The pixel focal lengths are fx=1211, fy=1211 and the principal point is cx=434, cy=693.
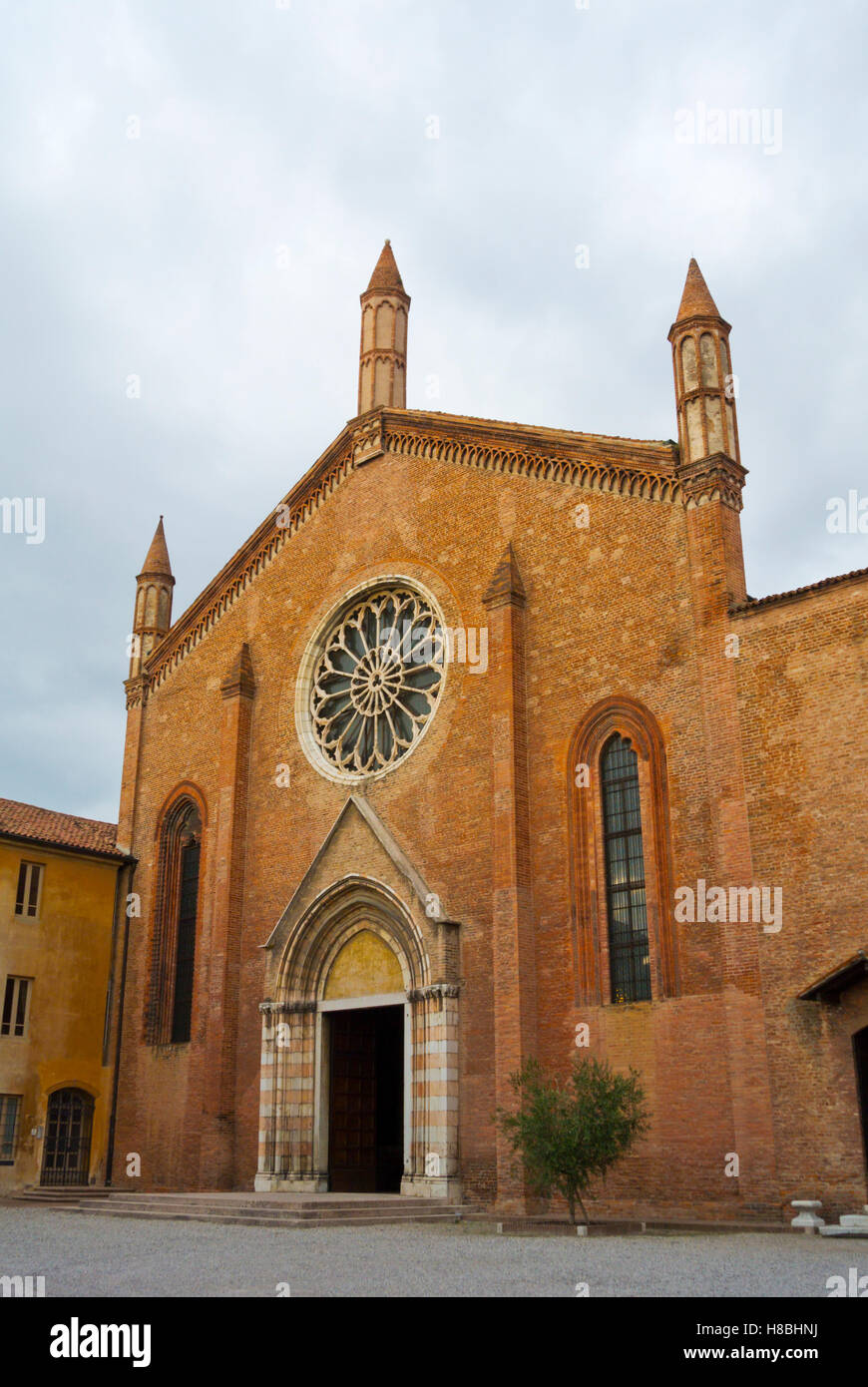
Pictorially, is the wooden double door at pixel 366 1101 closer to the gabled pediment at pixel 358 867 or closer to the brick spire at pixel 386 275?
the gabled pediment at pixel 358 867

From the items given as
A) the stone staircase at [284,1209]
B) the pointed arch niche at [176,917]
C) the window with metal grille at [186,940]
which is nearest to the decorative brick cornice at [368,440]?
the pointed arch niche at [176,917]

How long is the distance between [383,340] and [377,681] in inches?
341

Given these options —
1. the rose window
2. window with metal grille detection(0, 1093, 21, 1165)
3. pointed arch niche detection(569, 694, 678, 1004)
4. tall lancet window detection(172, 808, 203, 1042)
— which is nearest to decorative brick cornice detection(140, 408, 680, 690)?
the rose window

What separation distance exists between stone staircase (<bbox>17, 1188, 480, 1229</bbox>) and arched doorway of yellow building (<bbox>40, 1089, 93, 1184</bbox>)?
16.3 ft

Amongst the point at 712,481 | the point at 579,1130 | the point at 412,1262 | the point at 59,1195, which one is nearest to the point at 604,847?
the point at 579,1130

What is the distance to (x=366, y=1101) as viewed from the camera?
24922 millimetres

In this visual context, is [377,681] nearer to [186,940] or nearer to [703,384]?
[186,940]

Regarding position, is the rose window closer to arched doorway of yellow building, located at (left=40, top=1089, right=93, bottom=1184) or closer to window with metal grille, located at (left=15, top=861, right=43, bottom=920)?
window with metal grille, located at (left=15, top=861, right=43, bottom=920)

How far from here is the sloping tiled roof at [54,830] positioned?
28.2 m

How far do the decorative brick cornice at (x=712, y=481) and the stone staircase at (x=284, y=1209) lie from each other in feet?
40.4

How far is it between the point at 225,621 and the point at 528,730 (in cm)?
1038

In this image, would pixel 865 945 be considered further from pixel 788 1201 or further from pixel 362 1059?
pixel 362 1059

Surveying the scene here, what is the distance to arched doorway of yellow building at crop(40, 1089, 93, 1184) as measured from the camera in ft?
87.9
